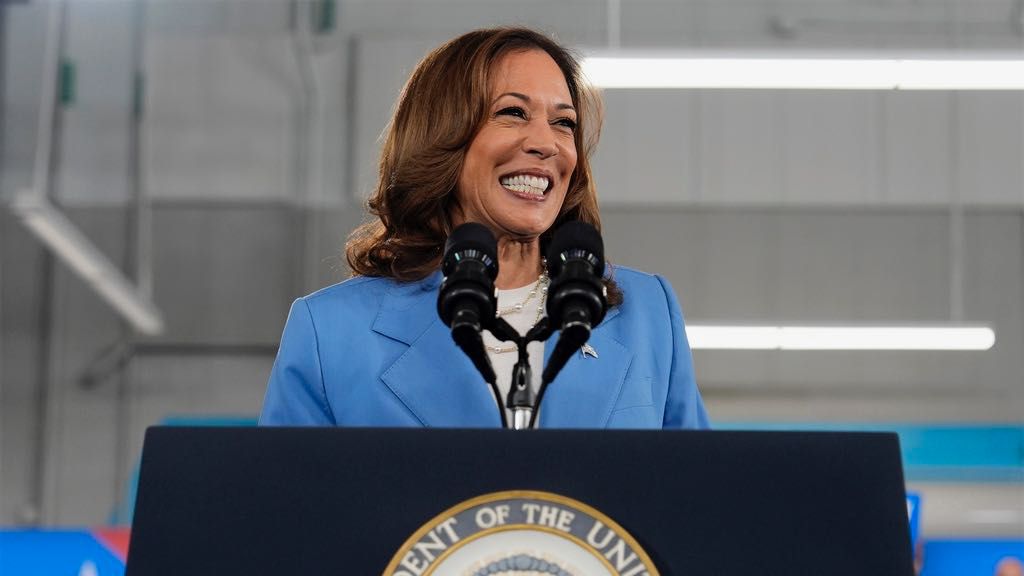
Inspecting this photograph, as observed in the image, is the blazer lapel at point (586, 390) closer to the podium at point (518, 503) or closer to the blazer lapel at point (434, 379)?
the blazer lapel at point (434, 379)

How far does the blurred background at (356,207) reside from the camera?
9.77 meters

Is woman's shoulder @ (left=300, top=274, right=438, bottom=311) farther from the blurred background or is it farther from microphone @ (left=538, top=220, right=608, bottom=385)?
the blurred background

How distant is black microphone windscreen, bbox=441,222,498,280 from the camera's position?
111 cm

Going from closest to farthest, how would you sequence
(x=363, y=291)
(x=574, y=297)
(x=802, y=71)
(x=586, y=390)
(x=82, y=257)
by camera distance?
(x=574, y=297) < (x=586, y=390) < (x=363, y=291) < (x=802, y=71) < (x=82, y=257)

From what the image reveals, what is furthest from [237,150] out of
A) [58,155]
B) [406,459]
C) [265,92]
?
[406,459]

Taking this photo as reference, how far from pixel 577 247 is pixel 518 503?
0.95 ft

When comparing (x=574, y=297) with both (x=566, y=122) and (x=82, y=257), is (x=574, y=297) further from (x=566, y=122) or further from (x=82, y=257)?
(x=82, y=257)

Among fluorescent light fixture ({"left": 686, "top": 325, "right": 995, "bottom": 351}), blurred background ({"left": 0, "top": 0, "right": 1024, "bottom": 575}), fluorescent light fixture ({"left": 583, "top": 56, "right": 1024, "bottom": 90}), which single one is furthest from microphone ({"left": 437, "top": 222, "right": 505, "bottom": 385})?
blurred background ({"left": 0, "top": 0, "right": 1024, "bottom": 575})

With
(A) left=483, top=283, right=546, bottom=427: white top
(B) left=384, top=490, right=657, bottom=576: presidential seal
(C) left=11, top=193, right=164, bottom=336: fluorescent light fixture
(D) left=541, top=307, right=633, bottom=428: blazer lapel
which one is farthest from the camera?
(C) left=11, top=193, right=164, bottom=336: fluorescent light fixture

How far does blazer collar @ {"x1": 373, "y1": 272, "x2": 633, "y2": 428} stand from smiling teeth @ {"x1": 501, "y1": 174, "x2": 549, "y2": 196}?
0.20m

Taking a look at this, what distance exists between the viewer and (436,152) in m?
1.56

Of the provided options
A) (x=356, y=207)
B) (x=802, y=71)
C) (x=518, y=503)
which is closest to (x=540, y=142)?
(x=518, y=503)

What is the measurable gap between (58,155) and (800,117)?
5.31 meters

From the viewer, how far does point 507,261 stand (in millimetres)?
1571
